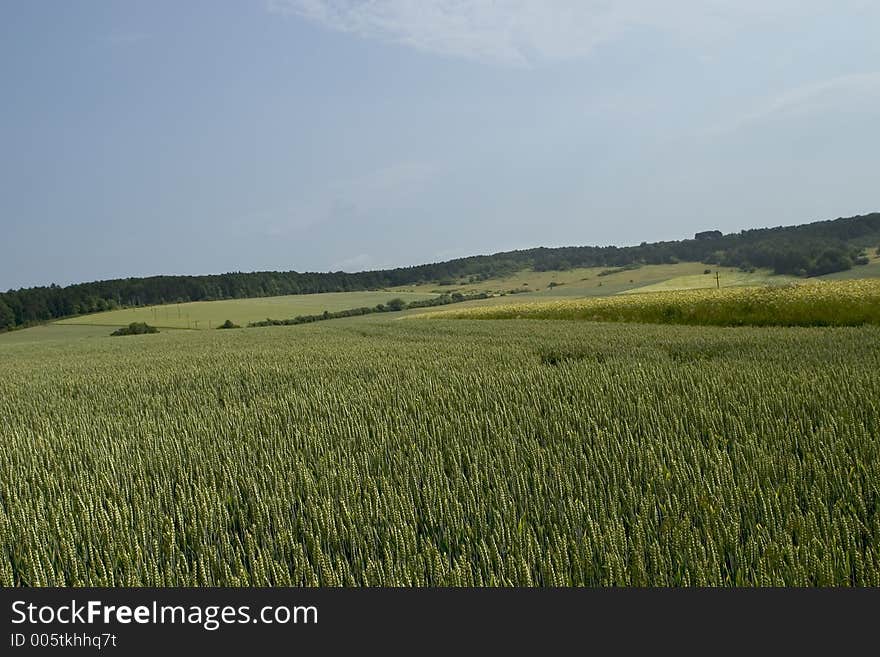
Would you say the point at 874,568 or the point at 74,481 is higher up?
the point at 74,481

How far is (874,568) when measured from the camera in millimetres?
2637

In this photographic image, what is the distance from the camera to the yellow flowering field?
20734 millimetres

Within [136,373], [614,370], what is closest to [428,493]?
[614,370]

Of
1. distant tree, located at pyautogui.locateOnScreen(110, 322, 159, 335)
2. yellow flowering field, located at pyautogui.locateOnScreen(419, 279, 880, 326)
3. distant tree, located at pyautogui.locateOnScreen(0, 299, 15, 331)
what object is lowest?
yellow flowering field, located at pyautogui.locateOnScreen(419, 279, 880, 326)

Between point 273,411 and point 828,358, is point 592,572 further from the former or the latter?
point 828,358

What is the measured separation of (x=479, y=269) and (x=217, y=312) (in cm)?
5038

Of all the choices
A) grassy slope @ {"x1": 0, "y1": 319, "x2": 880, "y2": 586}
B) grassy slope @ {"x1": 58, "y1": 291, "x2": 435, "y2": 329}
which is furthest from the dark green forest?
grassy slope @ {"x1": 0, "y1": 319, "x2": 880, "y2": 586}

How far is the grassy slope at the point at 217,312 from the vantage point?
59531mm

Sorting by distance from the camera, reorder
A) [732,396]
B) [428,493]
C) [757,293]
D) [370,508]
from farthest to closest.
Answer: [757,293], [732,396], [428,493], [370,508]

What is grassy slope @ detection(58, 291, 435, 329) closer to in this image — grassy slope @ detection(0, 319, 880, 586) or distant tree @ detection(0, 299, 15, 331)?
distant tree @ detection(0, 299, 15, 331)

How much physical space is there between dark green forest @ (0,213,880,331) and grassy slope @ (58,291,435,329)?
991 centimetres

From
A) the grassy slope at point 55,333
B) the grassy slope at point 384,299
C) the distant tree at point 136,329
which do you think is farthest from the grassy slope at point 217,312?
the distant tree at point 136,329

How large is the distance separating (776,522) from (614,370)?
5603 mm

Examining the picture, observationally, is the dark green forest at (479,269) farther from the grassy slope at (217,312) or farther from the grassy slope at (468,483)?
the grassy slope at (468,483)
